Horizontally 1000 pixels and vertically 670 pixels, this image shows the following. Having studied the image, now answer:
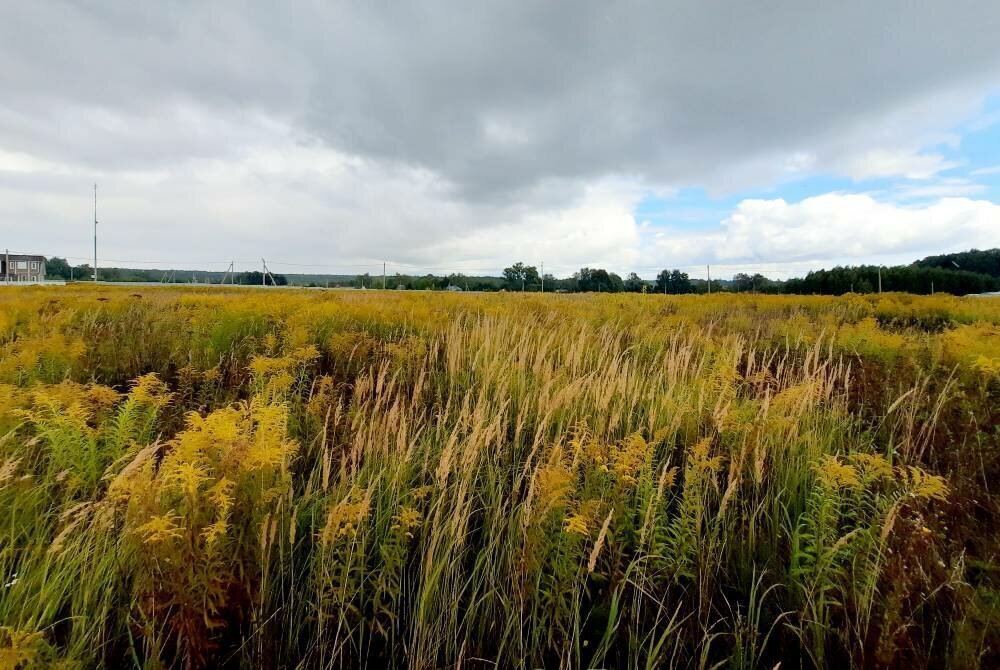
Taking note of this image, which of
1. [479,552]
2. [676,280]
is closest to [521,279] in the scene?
[676,280]

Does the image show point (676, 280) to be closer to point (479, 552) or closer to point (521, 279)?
point (521, 279)

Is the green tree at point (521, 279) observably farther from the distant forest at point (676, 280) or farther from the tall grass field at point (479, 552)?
the tall grass field at point (479, 552)

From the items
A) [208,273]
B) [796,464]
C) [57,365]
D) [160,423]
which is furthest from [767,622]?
[208,273]

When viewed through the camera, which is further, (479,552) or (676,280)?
(676,280)

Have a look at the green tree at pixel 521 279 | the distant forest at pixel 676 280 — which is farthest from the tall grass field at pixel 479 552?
the green tree at pixel 521 279

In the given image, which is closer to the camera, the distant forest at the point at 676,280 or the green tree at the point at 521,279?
the distant forest at the point at 676,280

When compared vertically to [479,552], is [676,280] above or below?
above

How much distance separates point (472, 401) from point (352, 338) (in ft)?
6.08

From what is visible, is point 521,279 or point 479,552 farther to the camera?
point 521,279

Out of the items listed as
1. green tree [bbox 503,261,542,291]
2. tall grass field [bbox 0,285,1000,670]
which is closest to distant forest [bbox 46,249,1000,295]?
green tree [bbox 503,261,542,291]

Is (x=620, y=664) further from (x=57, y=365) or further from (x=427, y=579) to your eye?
(x=57, y=365)

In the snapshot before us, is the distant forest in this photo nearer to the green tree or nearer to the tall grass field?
the green tree

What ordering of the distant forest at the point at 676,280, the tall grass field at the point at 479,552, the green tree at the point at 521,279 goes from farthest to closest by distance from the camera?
the green tree at the point at 521,279 < the distant forest at the point at 676,280 < the tall grass field at the point at 479,552

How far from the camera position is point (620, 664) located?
3.98 ft
